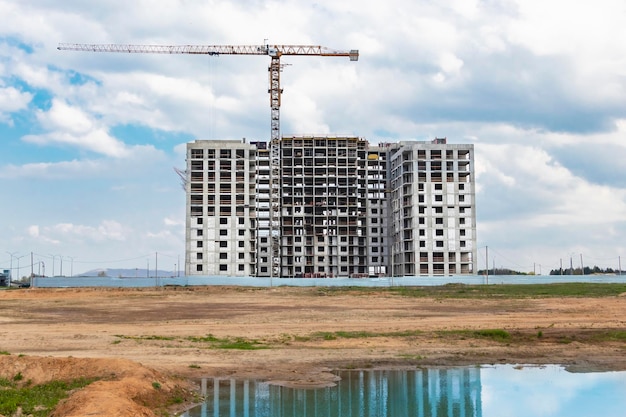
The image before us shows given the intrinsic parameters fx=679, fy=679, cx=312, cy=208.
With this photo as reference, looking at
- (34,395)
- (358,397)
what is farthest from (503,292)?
Answer: (34,395)

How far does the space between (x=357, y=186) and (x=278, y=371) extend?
139 meters

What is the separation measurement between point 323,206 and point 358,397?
14025 centimetres

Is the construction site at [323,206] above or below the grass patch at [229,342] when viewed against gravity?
above

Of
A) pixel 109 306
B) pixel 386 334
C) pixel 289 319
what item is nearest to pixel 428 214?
pixel 109 306

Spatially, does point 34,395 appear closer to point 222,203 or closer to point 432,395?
point 432,395

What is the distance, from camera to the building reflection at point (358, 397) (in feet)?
75.2

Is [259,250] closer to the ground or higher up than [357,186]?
closer to the ground

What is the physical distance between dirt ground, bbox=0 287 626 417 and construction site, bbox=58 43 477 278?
8496 centimetres

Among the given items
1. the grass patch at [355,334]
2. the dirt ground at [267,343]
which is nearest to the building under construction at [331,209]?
the dirt ground at [267,343]

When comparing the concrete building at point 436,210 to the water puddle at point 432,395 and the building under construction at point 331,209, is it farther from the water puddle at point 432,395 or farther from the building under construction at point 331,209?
the water puddle at point 432,395

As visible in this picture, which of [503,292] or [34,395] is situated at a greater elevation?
[503,292]

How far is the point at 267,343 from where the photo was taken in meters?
38.9

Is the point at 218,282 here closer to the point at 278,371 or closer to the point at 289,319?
the point at 289,319

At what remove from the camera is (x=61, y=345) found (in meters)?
37.9
